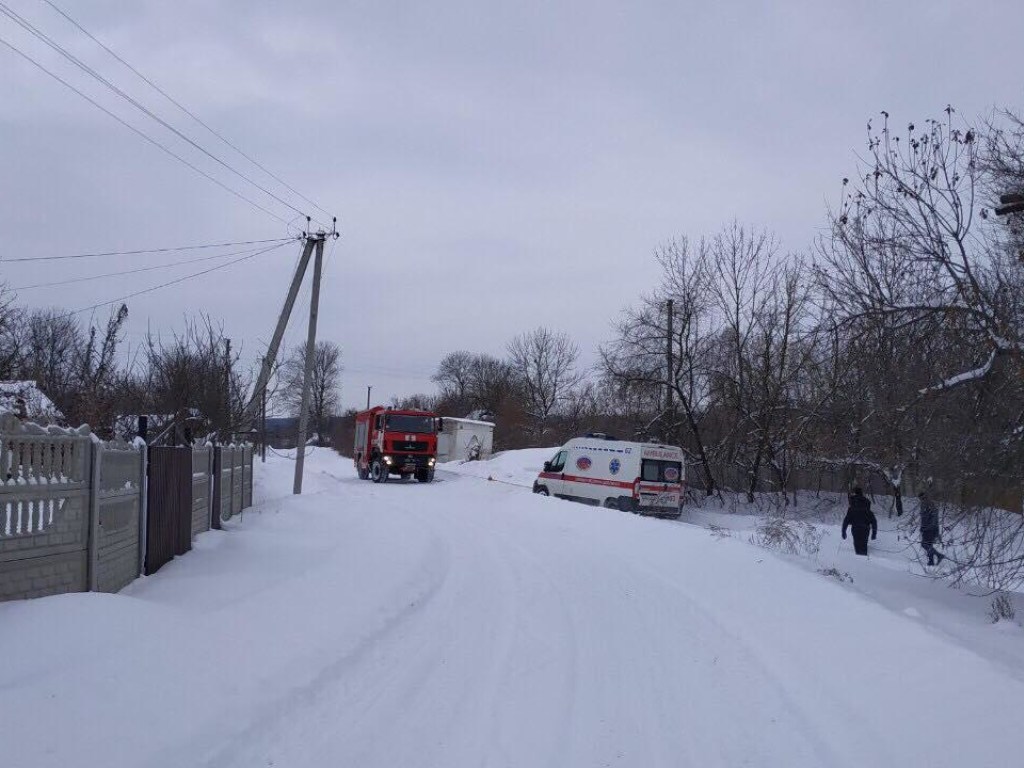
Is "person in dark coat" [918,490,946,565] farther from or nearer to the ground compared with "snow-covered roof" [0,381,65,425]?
nearer to the ground

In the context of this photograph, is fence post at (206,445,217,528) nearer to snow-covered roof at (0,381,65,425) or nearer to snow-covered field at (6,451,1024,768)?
snow-covered field at (6,451,1024,768)

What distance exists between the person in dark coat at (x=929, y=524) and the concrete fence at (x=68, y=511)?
9879mm

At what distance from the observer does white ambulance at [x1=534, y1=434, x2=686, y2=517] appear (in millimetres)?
27062

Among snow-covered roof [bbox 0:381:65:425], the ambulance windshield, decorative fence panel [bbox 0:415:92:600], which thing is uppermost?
snow-covered roof [bbox 0:381:65:425]

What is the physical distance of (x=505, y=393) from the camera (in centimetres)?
8275

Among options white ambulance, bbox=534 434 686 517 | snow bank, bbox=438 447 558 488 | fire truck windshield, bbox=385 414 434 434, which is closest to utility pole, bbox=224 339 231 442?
white ambulance, bbox=534 434 686 517

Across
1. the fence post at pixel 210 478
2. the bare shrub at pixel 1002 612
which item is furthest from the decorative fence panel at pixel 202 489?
the bare shrub at pixel 1002 612

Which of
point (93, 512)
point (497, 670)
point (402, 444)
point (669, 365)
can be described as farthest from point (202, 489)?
point (669, 365)

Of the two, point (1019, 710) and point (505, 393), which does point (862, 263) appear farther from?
point (505, 393)

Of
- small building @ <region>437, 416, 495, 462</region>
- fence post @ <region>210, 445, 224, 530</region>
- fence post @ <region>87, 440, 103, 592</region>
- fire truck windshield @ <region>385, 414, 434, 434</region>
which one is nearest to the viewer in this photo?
fence post @ <region>87, 440, 103, 592</region>

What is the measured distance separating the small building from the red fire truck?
15.8m

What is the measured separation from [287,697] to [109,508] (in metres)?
3.39

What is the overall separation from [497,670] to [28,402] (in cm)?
1303

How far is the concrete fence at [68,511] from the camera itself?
21.7 ft
